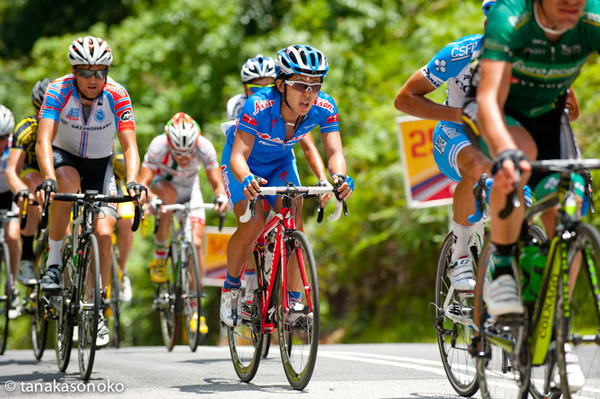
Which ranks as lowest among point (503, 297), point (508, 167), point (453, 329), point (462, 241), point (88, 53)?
point (453, 329)

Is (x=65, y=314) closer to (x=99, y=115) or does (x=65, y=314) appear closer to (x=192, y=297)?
(x=99, y=115)

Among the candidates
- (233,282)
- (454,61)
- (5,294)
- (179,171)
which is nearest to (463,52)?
(454,61)

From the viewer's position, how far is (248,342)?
7.20 m

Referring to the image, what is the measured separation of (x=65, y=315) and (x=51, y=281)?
391 millimetres

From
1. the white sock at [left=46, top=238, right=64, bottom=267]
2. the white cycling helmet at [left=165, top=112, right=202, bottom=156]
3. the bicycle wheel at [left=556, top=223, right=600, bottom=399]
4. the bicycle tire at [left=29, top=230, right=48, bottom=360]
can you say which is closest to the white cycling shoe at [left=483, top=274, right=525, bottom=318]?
the bicycle wheel at [left=556, top=223, right=600, bottom=399]

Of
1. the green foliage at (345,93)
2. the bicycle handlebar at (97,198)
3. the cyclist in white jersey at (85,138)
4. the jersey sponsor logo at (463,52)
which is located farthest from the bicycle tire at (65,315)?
the green foliage at (345,93)

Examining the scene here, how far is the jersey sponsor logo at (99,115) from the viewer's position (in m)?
8.07

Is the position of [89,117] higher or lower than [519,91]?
higher

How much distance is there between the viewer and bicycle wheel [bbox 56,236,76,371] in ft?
25.2

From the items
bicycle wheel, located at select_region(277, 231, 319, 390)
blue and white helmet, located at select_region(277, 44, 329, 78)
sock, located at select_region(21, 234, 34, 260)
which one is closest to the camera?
bicycle wheel, located at select_region(277, 231, 319, 390)

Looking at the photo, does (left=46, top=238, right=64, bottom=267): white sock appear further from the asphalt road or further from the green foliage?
the green foliage

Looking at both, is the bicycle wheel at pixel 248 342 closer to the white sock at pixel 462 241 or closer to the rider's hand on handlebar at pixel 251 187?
the rider's hand on handlebar at pixel 251 187

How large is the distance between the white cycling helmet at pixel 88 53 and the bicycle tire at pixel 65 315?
1536mm

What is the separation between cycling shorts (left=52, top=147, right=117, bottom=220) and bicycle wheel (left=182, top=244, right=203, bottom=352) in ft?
7.58
